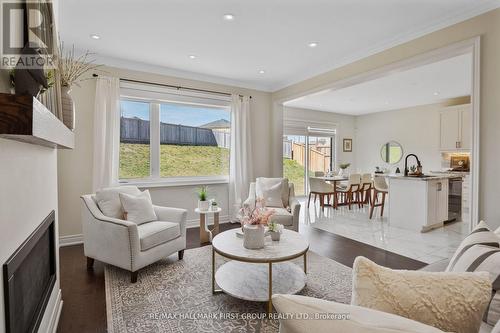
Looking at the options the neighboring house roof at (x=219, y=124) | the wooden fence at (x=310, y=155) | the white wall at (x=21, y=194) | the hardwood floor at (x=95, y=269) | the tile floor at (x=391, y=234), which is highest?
the neighboring house roof at (x=219, y=124)

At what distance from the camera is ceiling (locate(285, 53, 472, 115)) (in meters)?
4.27

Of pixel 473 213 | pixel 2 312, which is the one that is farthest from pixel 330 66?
pixel 2 312

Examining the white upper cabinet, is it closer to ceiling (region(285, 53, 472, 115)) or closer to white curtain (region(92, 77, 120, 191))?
ceiling (region(285, 53, 472, 115))

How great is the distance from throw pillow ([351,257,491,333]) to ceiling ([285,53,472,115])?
3403 millimetres

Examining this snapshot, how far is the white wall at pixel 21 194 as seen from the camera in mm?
986

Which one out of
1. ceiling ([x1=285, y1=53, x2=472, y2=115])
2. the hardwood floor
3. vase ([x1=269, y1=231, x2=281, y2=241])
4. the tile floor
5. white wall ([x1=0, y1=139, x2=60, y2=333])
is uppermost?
ceiling ([x1=285, y1=53, x2=472, y2=115])

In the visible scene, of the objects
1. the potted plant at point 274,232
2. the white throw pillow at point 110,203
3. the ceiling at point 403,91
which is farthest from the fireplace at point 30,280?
the ceiling at point 403,91

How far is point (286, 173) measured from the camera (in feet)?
24.7

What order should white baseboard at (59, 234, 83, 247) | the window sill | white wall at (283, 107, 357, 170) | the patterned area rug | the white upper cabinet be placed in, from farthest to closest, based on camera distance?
white wall at (283, 107, 357, 170)
the white upper cabinet
the window sill
white baseboard at (59, 234, 83, 247)
the patterned area rug

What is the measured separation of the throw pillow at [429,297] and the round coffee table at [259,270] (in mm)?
1252

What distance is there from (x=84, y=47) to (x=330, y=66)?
3.37 m

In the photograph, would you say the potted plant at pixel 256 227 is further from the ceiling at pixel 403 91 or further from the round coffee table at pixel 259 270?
the ceiling at pixel 403 91

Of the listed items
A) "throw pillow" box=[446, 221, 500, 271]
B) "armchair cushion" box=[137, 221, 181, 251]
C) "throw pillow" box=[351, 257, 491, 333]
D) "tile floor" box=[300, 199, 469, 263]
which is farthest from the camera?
"tile floor" box=[300, 199, 469, 263]

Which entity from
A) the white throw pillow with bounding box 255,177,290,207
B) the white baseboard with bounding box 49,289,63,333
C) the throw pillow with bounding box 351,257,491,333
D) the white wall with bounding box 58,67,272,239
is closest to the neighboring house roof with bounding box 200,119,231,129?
the white wall with bounding box 58,67,272,239
